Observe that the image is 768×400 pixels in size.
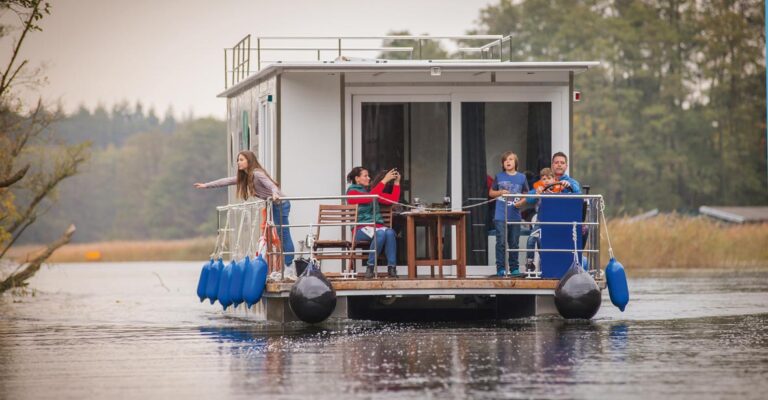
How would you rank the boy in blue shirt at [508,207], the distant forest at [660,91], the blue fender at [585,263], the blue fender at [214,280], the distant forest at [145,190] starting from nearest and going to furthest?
the blue fender at [585,263] → the boy in blue shirt at [508,207] → the blue fender at [214,280] → the distant forest at [660,91] → the distant forest at [145,190]

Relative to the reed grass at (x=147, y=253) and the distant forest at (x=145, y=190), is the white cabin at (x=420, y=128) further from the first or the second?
the distant forest at (x=145, y=190)

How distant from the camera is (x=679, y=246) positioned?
42062mm

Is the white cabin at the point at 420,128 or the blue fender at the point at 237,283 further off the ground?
the white cabin at the point at 420,128

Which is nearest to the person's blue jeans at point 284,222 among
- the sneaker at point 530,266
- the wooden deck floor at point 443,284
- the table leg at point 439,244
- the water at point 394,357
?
the water at point 394,357

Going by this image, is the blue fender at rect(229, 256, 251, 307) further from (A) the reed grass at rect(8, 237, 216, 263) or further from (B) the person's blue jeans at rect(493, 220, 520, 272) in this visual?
(A) the reed grass at rect(8, 237, 216, 263)

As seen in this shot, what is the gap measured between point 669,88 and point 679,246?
85.6 feet

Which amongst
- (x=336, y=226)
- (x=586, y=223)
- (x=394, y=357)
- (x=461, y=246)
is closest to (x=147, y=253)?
(x=336, y=226)

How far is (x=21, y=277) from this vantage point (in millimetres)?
27766

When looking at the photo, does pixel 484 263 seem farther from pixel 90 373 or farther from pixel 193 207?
pixel 193 207

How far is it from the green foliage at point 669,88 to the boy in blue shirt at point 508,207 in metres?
46.4

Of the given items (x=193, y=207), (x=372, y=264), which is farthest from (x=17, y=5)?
(x=193, y=207)

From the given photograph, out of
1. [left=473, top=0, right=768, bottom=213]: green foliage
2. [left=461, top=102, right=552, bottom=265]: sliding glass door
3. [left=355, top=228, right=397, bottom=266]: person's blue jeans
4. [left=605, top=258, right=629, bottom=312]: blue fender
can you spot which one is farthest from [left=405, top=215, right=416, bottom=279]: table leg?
[left=473, top=0, right=768, bottom=213]: green foliage

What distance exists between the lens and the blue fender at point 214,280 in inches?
811

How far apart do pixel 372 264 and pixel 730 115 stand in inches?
2069
